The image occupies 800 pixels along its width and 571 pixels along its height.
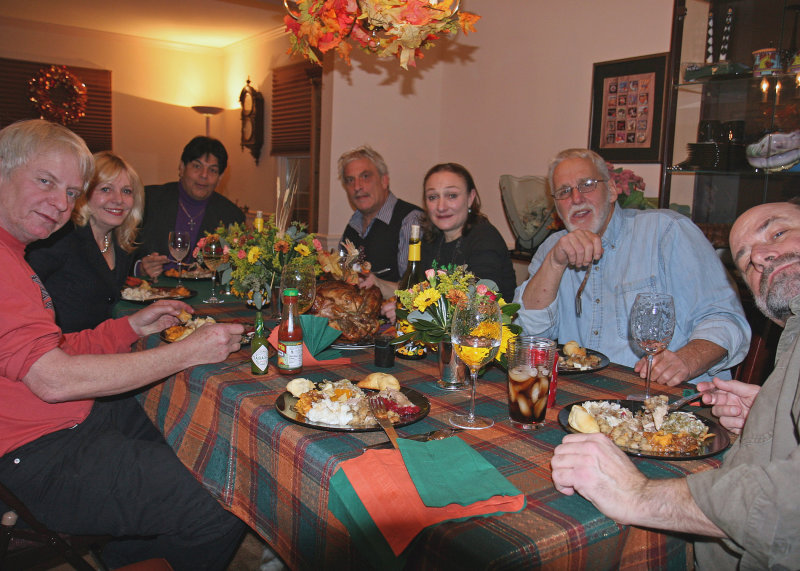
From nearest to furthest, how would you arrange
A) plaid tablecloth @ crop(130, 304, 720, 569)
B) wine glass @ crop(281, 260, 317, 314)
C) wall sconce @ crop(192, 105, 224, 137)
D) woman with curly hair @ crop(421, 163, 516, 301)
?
plaid tablecloth @ crop(130, 304, 720, 569) → wine glass @ crop(281, 260, 317, 314) → woman with curly hair @ crop(421, 163, 516, 301) → wall sconce @ crop(192, 105, 224, 137)

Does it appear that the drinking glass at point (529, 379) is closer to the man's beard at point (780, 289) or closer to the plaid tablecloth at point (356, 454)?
the plaid tablecloth at point (356, 454)

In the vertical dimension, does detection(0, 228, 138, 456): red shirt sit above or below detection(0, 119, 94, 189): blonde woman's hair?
below

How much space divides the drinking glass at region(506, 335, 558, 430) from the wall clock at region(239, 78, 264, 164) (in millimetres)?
6569

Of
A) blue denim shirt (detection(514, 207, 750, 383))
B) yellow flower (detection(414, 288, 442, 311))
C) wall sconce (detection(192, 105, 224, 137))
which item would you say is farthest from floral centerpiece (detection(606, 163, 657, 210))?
wall sconce (detection(192, 105, 224, 137))

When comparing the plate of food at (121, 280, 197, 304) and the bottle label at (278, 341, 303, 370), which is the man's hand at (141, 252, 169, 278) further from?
the bottle label at (278, 341, 303, 370)

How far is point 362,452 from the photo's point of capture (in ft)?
3.84

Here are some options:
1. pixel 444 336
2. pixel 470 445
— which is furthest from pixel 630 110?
pixel 470 445

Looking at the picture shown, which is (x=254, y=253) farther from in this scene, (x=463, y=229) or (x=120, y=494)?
(x=120, y=494)

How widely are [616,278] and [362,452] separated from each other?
1446 mm

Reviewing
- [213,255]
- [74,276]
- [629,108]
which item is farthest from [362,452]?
[629,108]

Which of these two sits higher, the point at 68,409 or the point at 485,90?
the point at 485,90

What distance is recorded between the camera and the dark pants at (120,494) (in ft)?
5.13

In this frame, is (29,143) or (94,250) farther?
(94,250)

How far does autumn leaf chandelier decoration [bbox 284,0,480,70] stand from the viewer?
2078 mm
